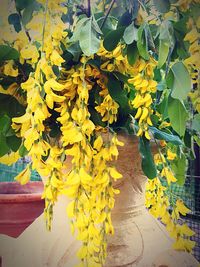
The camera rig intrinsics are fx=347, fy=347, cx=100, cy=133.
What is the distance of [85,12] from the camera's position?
509mm

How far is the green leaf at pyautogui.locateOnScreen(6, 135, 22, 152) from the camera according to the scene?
0.47 meters

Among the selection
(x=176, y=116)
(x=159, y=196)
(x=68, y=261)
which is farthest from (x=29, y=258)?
(x=176, y=116)

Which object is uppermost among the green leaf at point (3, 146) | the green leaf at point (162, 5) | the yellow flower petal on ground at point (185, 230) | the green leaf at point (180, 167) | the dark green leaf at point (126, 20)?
the dark green leaf at point (126, 20)

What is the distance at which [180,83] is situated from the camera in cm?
32

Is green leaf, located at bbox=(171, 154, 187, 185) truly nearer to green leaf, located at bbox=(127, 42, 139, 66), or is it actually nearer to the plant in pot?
the plant in pot

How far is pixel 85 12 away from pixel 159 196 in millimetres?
294

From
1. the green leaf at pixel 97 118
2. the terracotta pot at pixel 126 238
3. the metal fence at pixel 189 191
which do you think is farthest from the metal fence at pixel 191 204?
the green leaf at pixel 97 118

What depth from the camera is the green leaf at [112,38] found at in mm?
385

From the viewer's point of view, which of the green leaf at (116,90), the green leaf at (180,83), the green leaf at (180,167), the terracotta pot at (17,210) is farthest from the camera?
the terracotta pot at (17,210)

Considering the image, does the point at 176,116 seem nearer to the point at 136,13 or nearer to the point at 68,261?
the point at 136,13

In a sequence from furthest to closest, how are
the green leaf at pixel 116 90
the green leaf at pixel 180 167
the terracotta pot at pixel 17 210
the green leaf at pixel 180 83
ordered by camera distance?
1. the terracotta pot at pixel 17 210
2. the green leaf at pixel 180 167
3. the green leaf at pixel 116 90
4. the green leaf at pixel 180 83

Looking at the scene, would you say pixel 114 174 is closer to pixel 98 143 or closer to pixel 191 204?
pixel 98 143

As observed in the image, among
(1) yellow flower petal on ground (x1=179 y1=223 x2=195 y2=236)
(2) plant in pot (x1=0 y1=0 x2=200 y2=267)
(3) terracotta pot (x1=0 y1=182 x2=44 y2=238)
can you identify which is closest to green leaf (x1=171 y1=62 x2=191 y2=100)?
(2) plant in pot (x1=0 y1=0 x2=200 y2=267)

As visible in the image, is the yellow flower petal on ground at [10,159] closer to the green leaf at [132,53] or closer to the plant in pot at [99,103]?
the plant in pot at [99,103]
